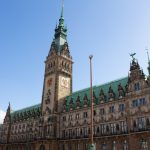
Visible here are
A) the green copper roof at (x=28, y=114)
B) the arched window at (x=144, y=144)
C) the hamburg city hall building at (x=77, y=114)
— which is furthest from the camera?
the green copper roof at (x=28, y=114)

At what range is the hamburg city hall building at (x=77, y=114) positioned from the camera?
68438 millimetres

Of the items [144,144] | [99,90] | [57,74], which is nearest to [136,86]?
[144,144]

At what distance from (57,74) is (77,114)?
2059 cm

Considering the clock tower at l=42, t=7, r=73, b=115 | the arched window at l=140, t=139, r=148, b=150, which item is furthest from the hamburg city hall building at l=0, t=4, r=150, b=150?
the arched window at l=140, t=139, r=148, b=150

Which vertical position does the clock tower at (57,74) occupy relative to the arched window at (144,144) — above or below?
above

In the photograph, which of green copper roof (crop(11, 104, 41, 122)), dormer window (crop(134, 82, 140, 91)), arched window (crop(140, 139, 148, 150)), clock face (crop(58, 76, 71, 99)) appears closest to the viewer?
arched window (crop(140, 139, 148, 150))

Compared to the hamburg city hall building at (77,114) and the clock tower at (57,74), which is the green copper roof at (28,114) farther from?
the clock tower at (57,74)

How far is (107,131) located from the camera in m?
75.9

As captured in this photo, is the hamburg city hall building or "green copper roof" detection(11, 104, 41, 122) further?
"green copper roof" detection(11, 104, 41, 122)

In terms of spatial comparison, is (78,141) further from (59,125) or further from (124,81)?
(124,81)

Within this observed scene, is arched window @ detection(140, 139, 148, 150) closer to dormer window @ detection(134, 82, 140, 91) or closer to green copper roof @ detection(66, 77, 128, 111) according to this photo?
dormer window @ detection(134, 82, 140, 91)

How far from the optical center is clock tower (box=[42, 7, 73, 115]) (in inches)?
3834

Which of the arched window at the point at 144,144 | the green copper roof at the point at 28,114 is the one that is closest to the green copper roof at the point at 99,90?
the arched window at the point at 144,144

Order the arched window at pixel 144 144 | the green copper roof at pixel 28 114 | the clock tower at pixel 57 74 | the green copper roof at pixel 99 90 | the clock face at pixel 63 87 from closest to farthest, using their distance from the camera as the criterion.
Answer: the arched window at pixel 144 144
the green copper roof at pixel 99 90
the clock tower at pixel 57 74
the clock face at pixel 63 87
the green copper roof at pixel 28 114
